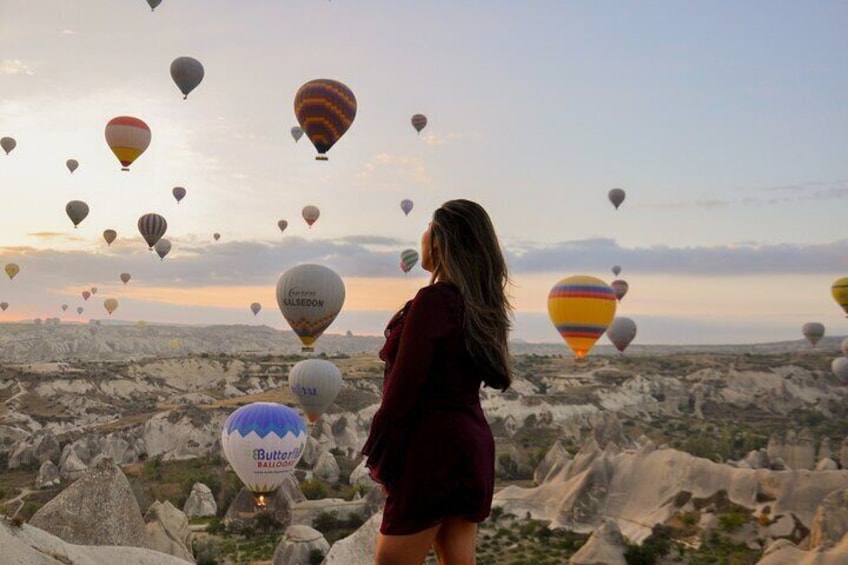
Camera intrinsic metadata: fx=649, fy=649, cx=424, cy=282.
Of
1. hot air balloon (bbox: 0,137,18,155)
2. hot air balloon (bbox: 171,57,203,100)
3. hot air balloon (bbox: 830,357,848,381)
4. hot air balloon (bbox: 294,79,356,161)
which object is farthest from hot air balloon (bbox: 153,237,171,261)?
hot air balloon (bbox: 830,357,848,381)

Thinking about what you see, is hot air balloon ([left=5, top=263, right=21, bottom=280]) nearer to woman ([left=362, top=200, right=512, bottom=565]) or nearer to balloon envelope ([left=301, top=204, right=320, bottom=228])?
balloon envelope ([left=301, top=204, right=320, bottom=228])

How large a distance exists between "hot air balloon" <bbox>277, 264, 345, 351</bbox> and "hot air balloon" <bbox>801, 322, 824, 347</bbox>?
217 feet

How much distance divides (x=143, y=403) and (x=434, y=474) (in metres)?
68.2

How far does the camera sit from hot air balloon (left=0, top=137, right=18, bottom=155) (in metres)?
46.1

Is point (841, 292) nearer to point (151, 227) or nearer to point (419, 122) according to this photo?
point (419, 122)

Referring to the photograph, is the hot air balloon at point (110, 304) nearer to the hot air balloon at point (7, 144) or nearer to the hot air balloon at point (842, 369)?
the hot air balloon at point (7, 144)

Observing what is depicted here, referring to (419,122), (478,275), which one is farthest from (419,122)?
(478,275)

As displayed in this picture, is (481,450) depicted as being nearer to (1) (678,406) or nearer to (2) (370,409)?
(2) (370,409)

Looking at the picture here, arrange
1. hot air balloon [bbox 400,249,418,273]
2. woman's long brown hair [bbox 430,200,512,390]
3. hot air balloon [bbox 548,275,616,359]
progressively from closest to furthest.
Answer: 1. woman's long brown hair [bbox 430,200,512,390]
2. hot air balloon [bbox 548,275,616,359]
3. hot air balloon [bbox 400,249,418,273]

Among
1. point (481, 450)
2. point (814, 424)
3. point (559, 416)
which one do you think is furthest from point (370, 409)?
point (481, 450)

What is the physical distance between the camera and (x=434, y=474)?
2.20 metres

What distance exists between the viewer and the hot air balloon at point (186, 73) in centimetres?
2892

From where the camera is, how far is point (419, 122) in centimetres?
3922

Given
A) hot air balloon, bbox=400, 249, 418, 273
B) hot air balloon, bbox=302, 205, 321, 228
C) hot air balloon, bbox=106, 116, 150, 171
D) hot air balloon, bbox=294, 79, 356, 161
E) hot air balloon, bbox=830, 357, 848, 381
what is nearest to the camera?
hot air balloon, bbox=294, 79, 356, 161
